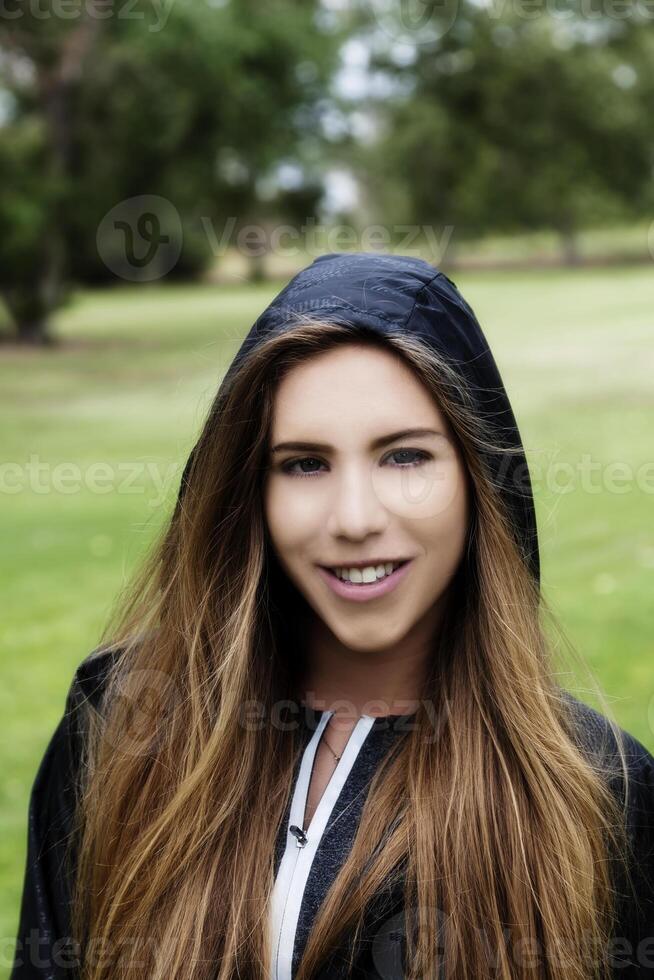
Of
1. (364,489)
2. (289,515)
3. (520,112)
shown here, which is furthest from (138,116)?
(364,489)

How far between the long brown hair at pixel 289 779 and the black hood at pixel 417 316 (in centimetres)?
4

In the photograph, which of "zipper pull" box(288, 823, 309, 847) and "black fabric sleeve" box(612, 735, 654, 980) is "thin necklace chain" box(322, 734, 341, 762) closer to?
"zipper pull" box(288, 823, 309, 847)

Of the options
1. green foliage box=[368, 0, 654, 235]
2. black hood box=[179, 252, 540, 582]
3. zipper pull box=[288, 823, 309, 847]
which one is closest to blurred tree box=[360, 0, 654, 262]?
green foliage box=[368, 0, 654, 235]

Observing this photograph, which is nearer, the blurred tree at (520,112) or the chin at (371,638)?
the chin at (371,638)

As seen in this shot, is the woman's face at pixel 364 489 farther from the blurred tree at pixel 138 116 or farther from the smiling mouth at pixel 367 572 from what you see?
the blurred tree at pixel 138 116

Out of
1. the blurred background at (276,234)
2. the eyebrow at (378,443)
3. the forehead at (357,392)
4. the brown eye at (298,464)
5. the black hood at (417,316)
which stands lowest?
the brown eye at (298,464)

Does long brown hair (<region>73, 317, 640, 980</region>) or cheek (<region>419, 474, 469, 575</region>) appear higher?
cheek (<region>419, 474, 469, 575</region>)

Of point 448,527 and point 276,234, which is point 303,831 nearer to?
point 448,527

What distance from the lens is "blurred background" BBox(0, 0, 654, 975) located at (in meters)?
7.70

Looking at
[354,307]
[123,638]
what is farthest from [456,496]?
[123,638]

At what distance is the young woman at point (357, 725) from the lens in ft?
6.44

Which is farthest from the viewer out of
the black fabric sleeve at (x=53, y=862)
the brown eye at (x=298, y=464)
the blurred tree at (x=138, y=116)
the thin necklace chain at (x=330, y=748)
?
the blurred tree at (x=138, y=116)

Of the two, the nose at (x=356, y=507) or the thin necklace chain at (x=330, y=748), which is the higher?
the nose at (x=356, y=507)

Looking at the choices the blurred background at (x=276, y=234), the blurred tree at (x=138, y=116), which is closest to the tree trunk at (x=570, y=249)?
the blurred background at (x=276, y=234)
